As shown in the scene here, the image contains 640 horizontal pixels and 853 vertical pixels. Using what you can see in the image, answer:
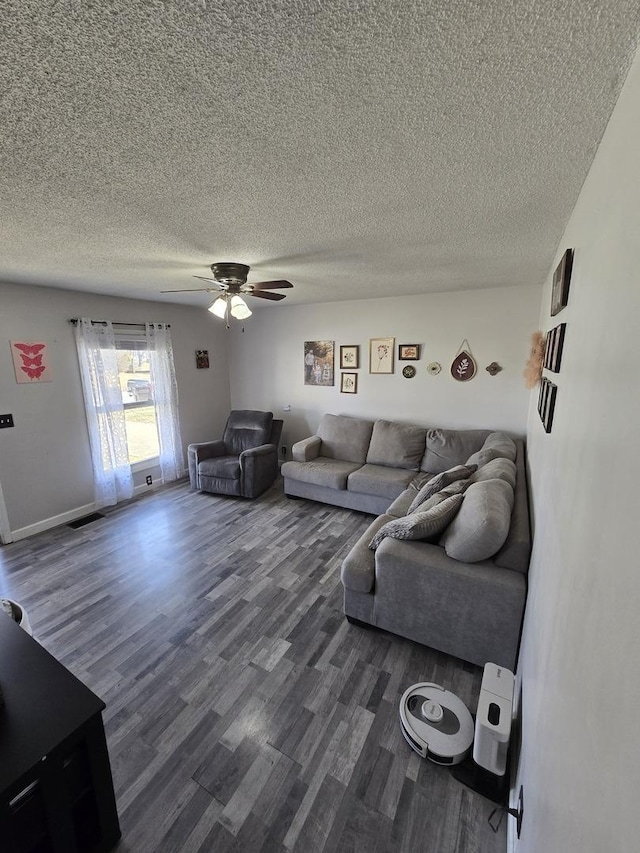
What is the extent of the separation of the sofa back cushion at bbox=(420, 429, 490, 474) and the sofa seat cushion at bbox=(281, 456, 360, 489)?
2.72ft

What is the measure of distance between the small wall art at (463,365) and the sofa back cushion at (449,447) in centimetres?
61

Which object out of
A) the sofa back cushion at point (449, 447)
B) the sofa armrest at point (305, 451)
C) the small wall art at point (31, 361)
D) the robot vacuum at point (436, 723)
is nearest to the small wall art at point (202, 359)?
the small wall art at point (31, 361)

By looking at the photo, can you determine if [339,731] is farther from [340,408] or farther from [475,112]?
[340,408]

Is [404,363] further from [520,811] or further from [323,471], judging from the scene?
[520,811]

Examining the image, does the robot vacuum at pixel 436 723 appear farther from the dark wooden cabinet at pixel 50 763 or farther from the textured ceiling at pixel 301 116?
the textured ceiling at pixel 301 116

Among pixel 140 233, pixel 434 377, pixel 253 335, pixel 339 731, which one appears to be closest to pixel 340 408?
pixel 434 377

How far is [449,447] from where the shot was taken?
12.2 ft

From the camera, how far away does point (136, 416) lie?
4293 millimetres

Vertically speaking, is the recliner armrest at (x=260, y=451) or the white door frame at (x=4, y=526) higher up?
the recliner armrest at (x=260, y=451)

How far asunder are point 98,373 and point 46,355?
18.5 inches

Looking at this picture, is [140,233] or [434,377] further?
[434,377]

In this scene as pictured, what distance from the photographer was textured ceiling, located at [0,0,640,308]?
0.67 metres

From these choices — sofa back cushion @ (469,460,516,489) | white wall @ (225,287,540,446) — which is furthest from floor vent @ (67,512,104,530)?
sofa back cushion @ (469,460,516,489)

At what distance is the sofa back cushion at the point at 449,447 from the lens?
3670 millimetres
